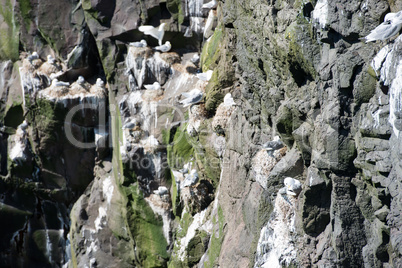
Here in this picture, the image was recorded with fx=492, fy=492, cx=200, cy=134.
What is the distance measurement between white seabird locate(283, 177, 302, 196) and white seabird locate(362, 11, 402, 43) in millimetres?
2318

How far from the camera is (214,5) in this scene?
11789mm

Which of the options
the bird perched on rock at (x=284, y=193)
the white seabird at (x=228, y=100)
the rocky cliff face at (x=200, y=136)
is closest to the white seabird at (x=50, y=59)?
the rocky cliff face at (x=200, y=136)

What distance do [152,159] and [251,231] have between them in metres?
5.22

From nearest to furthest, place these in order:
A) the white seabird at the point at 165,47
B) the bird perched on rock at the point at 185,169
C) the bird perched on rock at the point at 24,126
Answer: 1. the bird perched on rock at the point at 185,169
2. the white seabird at the point at 165,47
3. the bird perched on rock at the point at 24,126

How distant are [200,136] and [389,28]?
20.0ft

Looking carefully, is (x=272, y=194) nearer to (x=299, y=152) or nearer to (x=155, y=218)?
(x=299, y=152)

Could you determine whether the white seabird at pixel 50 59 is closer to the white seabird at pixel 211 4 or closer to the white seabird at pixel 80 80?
the white seabird at pixel 80 80

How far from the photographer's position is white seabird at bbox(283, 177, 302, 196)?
608cm

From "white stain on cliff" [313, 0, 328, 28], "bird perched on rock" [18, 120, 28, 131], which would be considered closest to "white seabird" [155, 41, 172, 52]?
"bird perched on rock" [18, 120, 28, 131]

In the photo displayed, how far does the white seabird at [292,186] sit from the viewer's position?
19.9 feet

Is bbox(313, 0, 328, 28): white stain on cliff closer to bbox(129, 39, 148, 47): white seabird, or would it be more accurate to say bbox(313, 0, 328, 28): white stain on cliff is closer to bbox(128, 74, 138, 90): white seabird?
bbox(129, 39, 148, 47): white seabird

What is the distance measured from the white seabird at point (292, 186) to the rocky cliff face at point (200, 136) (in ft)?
0.33

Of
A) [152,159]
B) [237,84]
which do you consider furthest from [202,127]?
[152,159]

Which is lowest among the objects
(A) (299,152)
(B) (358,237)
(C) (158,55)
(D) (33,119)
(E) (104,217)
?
(E) (104,217)
